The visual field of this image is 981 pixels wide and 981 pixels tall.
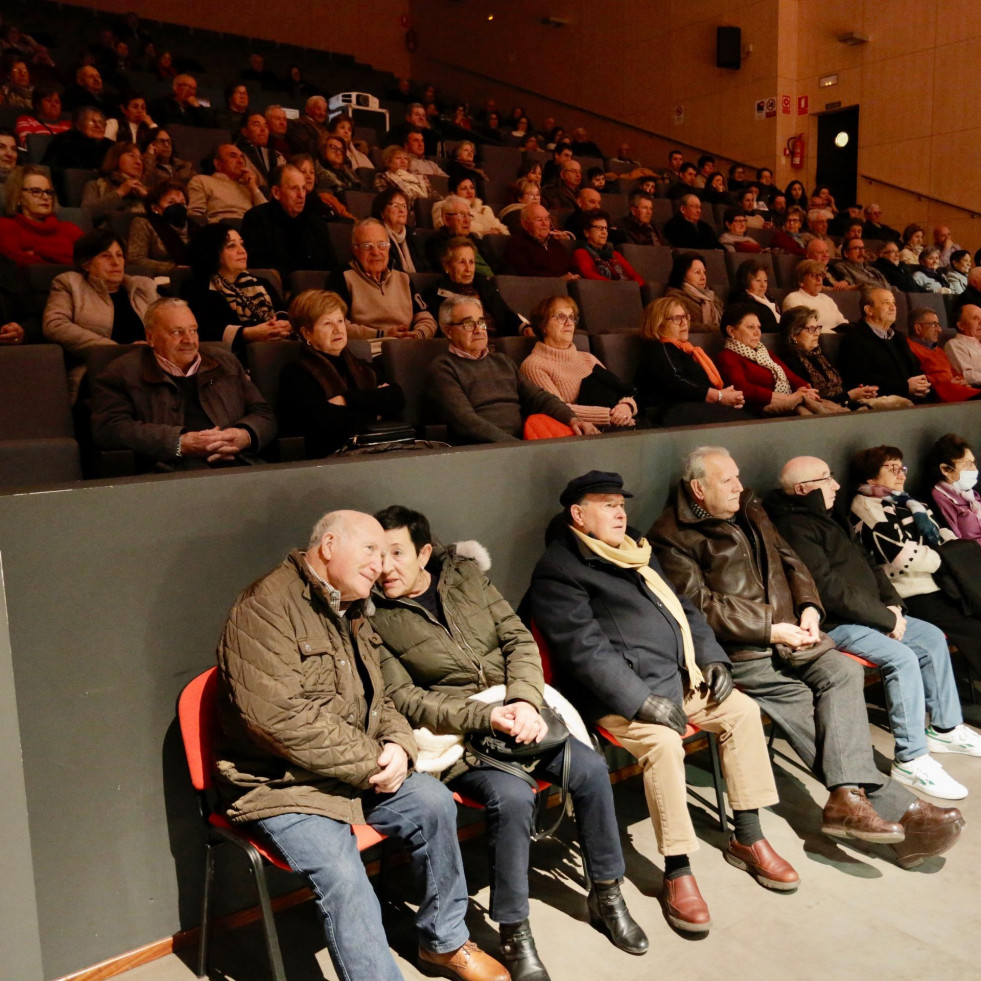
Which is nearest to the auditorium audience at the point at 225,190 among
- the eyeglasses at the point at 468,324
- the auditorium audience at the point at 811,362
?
the eyeglasses at the point at 468,324

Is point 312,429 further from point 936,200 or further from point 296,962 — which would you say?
point 936,200

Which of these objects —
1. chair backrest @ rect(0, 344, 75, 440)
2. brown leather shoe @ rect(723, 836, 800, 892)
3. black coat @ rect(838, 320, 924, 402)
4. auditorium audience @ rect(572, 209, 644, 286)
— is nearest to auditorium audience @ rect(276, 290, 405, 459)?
chair backrest @ rect(0, 344, 75, 440)

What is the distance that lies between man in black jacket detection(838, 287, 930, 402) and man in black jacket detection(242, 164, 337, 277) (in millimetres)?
2404

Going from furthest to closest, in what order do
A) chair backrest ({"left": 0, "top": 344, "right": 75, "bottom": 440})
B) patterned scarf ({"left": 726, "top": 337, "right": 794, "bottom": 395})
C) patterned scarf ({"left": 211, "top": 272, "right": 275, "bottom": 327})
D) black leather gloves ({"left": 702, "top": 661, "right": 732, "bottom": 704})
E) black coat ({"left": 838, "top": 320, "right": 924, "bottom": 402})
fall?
black coat ({"left": 838, "top": 320, "right": 924, "bottom": 402})
patterned scarf ({"left": 726, "top": 337, "right": 794, "bottom": 395})
patterned scarf ({"left": 211, "top": 272, "right": 275, "bottom": 327})
chair backrest ({"left": 0, "top": 344, "right": 75, "bottom": 440})
black leather gloves ({"left": 702, "top": 661, "right": 732, "bottom": 704})

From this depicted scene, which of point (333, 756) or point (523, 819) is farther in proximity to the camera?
point (523, 819)

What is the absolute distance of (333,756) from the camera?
1660 mm

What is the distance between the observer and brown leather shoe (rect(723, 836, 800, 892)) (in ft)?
6.95

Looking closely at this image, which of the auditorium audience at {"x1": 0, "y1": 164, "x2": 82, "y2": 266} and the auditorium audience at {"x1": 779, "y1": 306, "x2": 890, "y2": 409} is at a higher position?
the auditorium audience at {"x1": 0, "y1": 164, "x2": 82, "y2": 266}

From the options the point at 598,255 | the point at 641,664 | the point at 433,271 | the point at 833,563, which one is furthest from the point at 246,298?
the point at 598,255

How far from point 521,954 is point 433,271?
3.24 meters

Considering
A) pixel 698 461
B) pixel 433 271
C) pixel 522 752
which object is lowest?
pixel 522 752

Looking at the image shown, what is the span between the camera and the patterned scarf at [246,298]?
3229 millimetres

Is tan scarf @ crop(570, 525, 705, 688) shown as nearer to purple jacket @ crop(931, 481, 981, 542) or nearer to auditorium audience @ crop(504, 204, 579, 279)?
purple jacket @ crop(931, 481, 981, 542)

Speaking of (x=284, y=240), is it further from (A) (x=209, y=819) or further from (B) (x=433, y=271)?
(A) (x=209, y=819)
